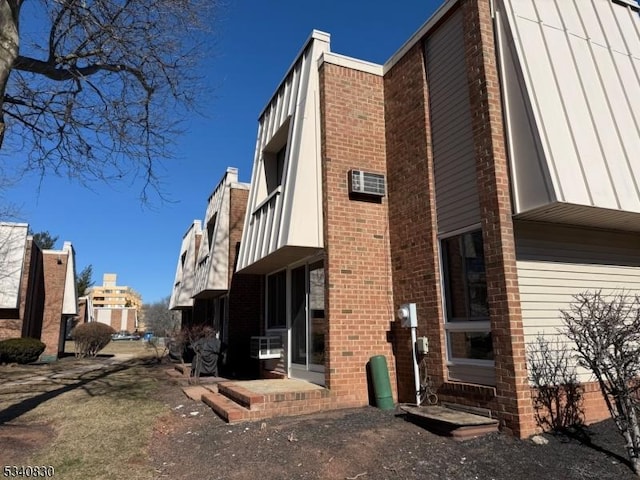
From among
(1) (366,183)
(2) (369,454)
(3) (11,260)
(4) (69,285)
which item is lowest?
(2) (369,454)

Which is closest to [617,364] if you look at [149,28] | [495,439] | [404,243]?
[495,439]

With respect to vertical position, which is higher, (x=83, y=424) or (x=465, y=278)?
(x=465, y=278)

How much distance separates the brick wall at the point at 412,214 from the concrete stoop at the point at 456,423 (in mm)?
780

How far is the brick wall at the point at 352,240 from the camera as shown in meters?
7.65

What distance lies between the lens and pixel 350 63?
8.85 metres

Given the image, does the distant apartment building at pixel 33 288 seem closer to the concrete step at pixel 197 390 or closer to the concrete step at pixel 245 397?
the concrete step at pixel 197 390

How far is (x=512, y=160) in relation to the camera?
6.03 m

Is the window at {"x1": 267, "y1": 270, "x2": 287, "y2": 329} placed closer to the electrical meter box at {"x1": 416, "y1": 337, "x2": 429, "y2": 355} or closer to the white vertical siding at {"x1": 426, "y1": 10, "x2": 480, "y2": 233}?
the electrical meter box at {"x1": 416, "y1": 337, "x2": 429, "y2": 355}

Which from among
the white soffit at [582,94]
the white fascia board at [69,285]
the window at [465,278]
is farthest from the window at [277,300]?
the white fascia board at [69,285]

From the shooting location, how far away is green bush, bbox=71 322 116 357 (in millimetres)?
24625

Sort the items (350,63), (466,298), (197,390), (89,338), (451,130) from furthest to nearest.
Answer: (89,338) → (197,390) → (350,63) → (451,130) → (466,298)

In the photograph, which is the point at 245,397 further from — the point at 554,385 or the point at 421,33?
the point at 421,33

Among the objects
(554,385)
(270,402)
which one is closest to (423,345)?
(554,385)

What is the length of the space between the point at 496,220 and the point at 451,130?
6.33 ft
